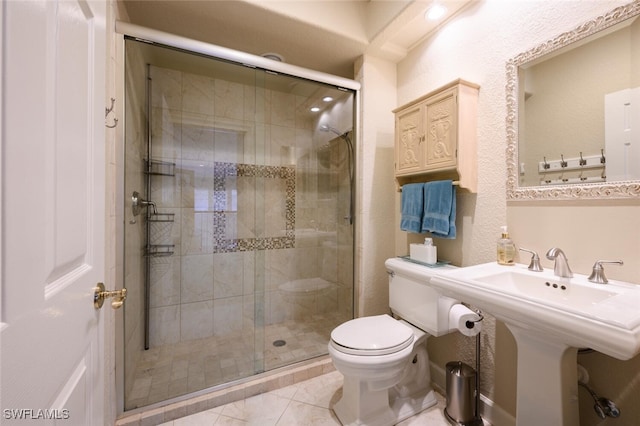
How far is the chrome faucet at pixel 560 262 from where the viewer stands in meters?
1.09

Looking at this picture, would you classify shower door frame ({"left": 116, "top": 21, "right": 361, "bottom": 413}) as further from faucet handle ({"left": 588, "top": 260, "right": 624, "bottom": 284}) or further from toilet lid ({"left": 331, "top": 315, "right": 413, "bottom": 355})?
faucet handle ({"left": 588, "top": 260, "right": 624, "bottom": 284})

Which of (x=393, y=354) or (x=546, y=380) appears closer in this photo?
(x=546, y=380)

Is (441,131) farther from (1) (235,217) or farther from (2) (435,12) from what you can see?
(1) (235,217)

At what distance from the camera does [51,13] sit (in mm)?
470

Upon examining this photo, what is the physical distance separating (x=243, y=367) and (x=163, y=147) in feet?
5.86

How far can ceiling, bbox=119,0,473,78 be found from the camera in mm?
1575

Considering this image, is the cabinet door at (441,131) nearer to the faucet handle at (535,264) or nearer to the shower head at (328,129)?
the faucet handle at (535,264)

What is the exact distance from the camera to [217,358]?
199 centimetres

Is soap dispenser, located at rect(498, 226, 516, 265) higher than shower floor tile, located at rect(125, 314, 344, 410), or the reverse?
soap dispenser, located at rect(498, 226, 516, 265)

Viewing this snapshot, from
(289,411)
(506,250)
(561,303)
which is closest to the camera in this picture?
(561,303)

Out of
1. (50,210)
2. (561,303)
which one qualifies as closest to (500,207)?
(561,303)

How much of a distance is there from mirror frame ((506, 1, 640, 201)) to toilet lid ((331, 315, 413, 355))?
2.98 feet

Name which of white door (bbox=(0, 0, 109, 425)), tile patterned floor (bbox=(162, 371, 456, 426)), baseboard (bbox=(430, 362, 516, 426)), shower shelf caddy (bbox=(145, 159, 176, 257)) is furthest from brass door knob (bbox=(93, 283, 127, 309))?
baseboard (bbox=(430, 362, 516, 426))

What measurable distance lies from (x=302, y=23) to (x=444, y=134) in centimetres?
113
